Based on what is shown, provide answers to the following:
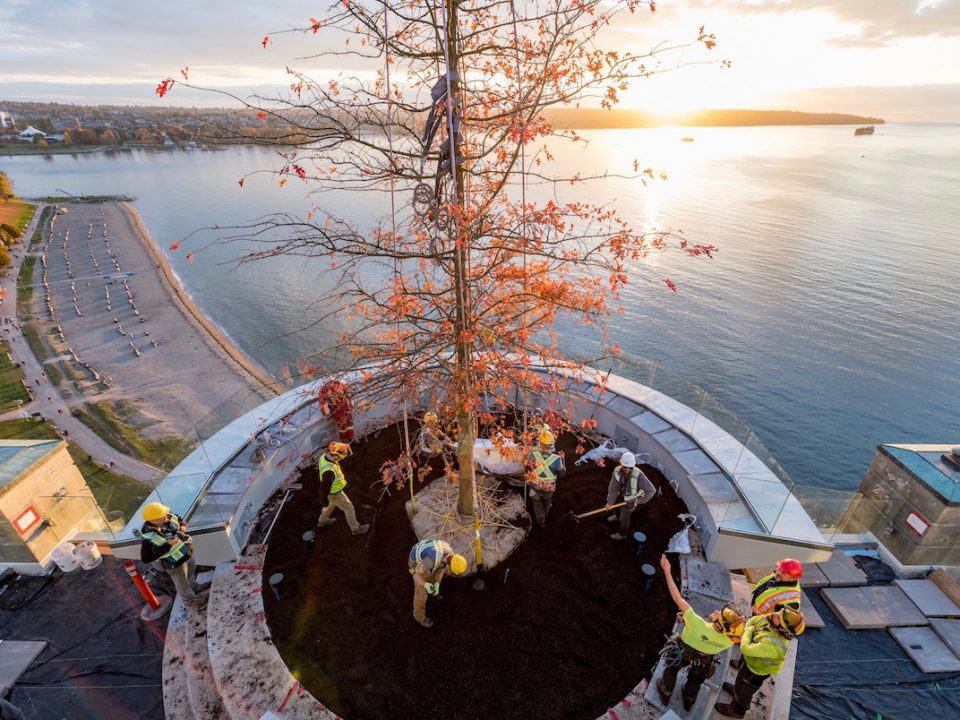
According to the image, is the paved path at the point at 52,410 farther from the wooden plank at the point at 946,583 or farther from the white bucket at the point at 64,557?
the wooden plank at the point at 946,583

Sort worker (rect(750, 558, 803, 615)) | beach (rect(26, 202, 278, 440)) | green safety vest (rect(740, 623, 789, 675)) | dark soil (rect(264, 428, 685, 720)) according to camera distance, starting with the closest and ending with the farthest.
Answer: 1. green safety vest (rect(740, 623, 789, 675))
2. worker (rect(750, 558, 803, 615))
3. dark soil (rect(264, 428, 685, 720))
4. beach (rect(26, 202, 278, 440))

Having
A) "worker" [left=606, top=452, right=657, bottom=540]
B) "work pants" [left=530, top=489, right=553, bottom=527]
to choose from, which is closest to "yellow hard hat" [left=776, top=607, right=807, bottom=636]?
"worker" [left=606, top=452, right=657, bottom=540]

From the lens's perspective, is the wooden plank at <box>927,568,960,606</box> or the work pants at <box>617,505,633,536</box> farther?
the work pants at <box>617,505,633,536</box>

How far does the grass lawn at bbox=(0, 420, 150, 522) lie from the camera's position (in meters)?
9.77

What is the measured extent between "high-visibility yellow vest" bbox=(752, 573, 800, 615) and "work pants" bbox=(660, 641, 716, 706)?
0.97 meters

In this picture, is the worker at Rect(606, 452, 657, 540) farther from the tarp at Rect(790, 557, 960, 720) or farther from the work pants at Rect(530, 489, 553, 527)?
the tarp at Rect(790, 557, 960, 720)

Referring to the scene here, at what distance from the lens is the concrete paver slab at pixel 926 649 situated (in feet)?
25.1

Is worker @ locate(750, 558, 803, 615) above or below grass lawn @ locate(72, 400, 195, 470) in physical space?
above

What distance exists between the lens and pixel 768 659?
234 inches

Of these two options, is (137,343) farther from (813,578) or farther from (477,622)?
(813,578)

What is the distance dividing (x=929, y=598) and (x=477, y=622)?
847 cm

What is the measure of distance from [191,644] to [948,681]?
12278 millimetres

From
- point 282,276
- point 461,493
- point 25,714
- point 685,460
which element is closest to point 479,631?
point 461,493

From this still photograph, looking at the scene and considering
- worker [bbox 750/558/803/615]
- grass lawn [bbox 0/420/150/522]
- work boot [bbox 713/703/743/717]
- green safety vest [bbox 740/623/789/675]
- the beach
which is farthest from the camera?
the beach
